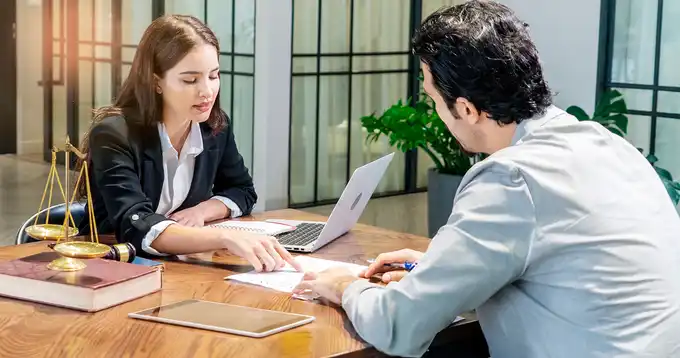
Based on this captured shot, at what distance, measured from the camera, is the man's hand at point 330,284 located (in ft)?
6.91

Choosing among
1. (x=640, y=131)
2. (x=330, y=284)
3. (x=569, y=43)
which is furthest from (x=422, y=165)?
(x=330, y=284)

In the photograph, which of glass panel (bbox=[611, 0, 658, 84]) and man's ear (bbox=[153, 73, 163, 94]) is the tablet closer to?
man's ear (bbox=[153, 73, 163, 94])

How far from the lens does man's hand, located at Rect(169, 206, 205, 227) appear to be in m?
2.83

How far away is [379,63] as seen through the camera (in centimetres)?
762

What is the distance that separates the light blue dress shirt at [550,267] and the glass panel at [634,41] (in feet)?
13.5

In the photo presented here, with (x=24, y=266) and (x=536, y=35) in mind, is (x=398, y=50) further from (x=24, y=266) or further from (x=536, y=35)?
(x=24, y=266)

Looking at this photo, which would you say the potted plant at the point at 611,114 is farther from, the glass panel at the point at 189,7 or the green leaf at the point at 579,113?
the glass panel at the point at 189,7

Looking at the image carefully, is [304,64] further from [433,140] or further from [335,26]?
[433,140]

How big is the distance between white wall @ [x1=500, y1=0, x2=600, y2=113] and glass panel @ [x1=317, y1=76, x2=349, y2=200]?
1601 mm

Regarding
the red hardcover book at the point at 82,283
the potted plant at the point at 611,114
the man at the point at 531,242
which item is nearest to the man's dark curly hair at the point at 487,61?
the man at the point at 531,242

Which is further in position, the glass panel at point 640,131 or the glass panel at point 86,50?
the glass panel at point 86,50

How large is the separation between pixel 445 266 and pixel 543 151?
0.27 meters

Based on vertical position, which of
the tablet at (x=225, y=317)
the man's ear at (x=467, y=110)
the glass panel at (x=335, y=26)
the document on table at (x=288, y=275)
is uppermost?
the glass panel at (x=335, y=26)

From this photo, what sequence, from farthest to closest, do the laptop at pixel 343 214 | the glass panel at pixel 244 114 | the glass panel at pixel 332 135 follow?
the glass panel at pixel 332 135 < the glass panel at pixel 244 114 < the laptop at pixel 343 214
